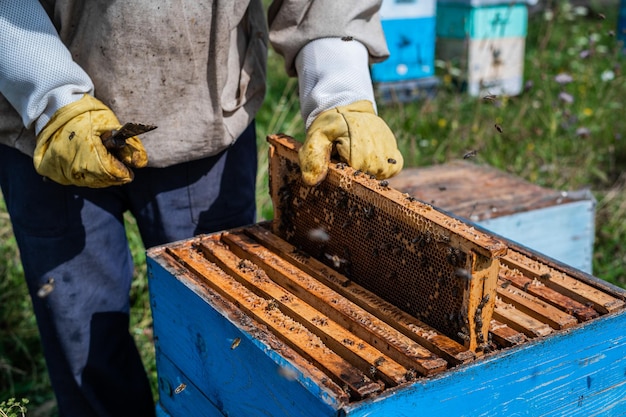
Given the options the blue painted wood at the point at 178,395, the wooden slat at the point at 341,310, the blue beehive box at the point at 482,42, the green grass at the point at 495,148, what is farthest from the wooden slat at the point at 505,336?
the blue beehive box at the point at 482,42

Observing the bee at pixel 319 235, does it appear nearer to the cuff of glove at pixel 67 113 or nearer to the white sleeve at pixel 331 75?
the white sleeve at pixel 331 75

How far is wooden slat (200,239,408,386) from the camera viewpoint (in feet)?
4.94

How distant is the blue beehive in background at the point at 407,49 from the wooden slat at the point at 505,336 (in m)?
4.04

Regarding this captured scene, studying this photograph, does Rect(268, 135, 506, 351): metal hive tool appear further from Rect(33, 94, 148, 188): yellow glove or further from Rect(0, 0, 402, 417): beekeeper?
Rect(33, 94, 148, 188): yellow glove

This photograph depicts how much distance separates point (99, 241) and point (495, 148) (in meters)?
3.13

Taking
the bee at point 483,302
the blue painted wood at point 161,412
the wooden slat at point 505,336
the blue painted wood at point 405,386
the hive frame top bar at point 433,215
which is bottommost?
the blue painted wood at point 161,412

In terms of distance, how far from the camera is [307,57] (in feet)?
7.29

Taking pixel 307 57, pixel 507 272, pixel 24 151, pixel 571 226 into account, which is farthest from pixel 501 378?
pixel 571 226

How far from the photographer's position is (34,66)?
199 cm

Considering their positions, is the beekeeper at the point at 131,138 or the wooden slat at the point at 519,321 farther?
the beekeeper at the point at 131,138

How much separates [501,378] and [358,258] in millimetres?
494

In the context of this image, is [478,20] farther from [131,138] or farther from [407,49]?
[131,138]

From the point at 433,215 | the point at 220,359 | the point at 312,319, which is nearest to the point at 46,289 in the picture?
the point at 220,359

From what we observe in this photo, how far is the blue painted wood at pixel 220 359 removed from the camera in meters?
1.51
